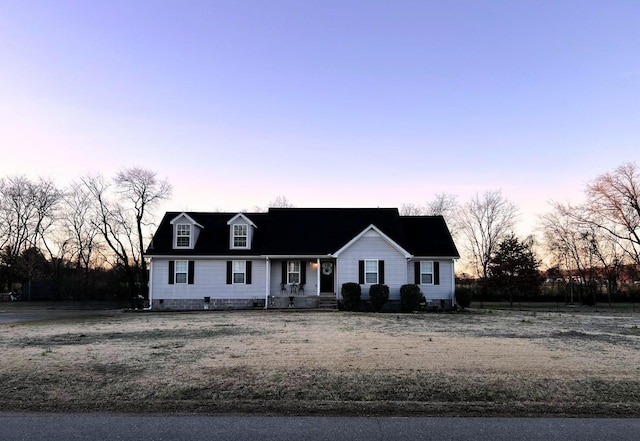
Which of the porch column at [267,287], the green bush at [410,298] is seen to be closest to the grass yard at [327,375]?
the green bush at [410,298]

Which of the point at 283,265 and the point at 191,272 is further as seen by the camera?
the point at 283,265

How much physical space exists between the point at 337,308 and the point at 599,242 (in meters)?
32.6

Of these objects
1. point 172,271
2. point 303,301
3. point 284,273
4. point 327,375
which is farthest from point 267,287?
point 327,375

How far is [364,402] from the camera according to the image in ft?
21.7

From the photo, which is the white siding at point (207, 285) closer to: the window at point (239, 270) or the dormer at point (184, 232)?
the window at point (239, 270)

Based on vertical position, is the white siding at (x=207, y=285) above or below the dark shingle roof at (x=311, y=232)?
below

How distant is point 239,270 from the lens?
97.7 ft

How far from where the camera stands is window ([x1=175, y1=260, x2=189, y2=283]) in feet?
97.1

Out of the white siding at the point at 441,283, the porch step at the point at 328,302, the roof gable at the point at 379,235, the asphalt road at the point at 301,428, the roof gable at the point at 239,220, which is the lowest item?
the asphalt road at the point at 301,428

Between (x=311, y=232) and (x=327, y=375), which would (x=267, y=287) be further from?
(x=327, y=375)

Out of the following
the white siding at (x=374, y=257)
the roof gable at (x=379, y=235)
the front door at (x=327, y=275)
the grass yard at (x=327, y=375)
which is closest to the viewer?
the grass yard at (x=327, y=375)

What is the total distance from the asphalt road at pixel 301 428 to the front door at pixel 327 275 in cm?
2402

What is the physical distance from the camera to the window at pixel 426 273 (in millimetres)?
29812

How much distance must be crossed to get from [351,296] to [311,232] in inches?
231
